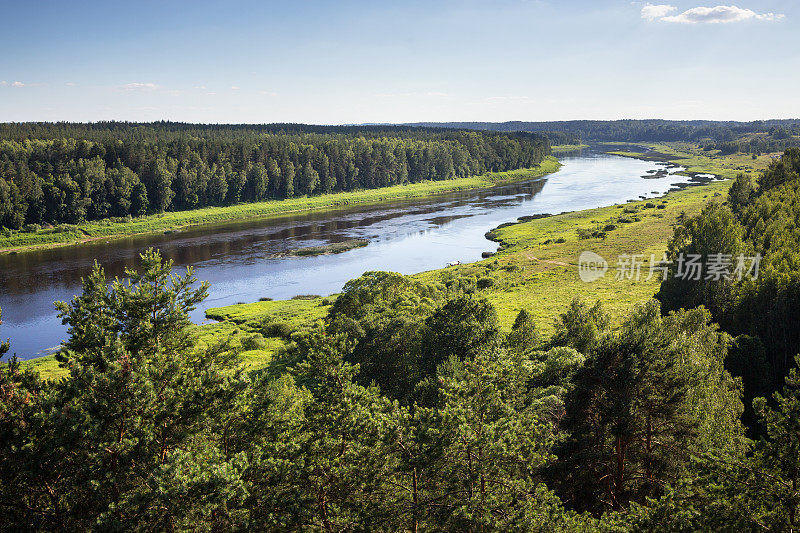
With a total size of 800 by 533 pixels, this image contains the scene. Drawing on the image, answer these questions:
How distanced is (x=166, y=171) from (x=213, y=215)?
15.4 meters

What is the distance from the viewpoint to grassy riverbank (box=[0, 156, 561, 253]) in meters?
101

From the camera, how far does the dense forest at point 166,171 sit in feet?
363

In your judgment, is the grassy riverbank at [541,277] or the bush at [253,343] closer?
the bush at [253,343]

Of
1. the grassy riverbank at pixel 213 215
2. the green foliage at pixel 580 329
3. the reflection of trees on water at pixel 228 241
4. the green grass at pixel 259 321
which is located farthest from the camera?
the grassy riverbank at pixel 213 215

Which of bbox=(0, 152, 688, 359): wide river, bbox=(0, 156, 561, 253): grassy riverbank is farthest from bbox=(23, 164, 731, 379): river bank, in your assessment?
bbox=(0, 156, 561, 253): grassy riverbank

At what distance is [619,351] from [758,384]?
21.4m

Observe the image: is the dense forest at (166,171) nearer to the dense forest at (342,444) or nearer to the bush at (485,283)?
the bush at (485,283)

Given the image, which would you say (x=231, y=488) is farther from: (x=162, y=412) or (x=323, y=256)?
(x=323, y=256)

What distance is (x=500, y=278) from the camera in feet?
252

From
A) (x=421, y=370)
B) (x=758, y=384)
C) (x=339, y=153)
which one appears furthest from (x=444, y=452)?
(x=339, y=153)

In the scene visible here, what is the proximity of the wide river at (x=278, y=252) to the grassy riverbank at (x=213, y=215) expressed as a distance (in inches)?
239

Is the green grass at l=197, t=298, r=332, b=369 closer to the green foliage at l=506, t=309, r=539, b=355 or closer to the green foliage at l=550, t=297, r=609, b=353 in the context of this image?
the green foliage at l=506, t=309, r=539, b=355

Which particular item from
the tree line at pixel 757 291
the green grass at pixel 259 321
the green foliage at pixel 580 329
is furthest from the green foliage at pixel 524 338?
the green grass at pixel 259 321

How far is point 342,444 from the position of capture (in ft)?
53.9
